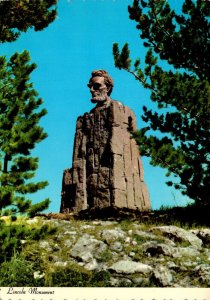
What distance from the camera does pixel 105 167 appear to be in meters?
10.5

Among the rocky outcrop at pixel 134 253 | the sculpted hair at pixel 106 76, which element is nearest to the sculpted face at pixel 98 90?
the sculpted hair at pixel 106 76

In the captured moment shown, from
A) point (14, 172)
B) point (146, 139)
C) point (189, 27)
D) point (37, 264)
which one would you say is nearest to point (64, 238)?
point (37, 264)

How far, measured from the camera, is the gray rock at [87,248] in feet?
20.3

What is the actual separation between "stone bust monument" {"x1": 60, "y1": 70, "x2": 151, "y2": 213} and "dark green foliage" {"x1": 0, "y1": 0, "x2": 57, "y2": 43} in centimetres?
288

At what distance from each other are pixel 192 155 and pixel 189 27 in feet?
9.97

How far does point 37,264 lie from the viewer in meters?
5.97

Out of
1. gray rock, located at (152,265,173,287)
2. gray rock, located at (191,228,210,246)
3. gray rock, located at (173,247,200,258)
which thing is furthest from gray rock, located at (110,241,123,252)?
gray rock, located at (191,228,210,246)

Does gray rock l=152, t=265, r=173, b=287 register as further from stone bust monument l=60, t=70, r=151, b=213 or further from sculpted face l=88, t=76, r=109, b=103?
sculpted face l=88, t=76, r=109, b=103

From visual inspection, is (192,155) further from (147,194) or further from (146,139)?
(147,194)

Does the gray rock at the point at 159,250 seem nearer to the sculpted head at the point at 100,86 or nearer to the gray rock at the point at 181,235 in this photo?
the gray rock at the point at 181,235

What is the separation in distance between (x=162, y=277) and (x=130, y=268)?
488mm

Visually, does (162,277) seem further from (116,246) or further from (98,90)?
(98,90)

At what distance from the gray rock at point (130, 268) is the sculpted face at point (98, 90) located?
6.20 m

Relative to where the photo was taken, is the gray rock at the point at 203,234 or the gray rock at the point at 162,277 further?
the gray rock at the point at 203,234
